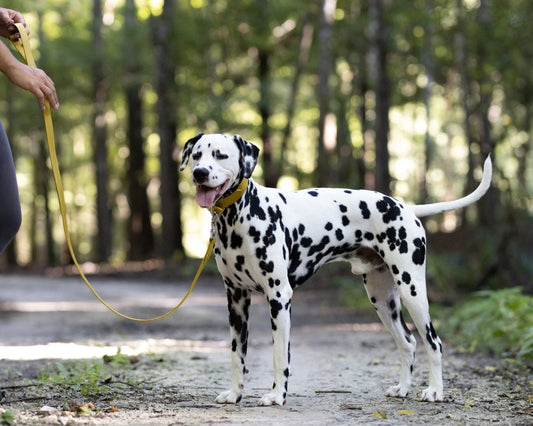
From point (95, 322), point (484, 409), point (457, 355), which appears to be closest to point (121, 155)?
point (95, 322)

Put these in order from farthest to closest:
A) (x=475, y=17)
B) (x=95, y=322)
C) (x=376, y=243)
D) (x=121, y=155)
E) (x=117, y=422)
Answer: (x=121, y=155) < (x=475, y=17) < (x=95, y=322) < (x=376, y=243) < (x=117, y=422)

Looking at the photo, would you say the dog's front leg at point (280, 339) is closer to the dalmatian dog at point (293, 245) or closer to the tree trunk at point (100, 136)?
the dalmatian dog at point (293, 245)

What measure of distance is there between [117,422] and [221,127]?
20.9 meters

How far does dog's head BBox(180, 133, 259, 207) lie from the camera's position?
5.11 m

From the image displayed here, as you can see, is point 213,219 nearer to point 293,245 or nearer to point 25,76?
point 293,245

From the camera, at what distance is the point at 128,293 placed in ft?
55.7

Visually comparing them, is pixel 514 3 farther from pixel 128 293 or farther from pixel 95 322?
pixel 95 322

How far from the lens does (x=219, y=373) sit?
23.9 feet

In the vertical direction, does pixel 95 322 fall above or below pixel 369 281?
below

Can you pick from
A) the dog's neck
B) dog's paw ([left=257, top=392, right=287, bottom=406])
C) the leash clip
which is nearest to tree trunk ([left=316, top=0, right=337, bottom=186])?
the leash clip

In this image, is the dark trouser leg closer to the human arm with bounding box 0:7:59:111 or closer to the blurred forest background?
the human arm with bounding box 0:7:59:111

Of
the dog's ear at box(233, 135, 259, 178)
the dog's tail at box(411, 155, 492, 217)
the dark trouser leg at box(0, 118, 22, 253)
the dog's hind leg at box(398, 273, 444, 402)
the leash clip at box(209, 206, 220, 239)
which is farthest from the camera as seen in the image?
the dog's tail at box(411, 155, 492, 217)

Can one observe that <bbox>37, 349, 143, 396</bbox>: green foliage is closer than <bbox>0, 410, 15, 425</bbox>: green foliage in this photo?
No

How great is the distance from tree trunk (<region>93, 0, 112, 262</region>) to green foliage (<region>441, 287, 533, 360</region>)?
1973cm
